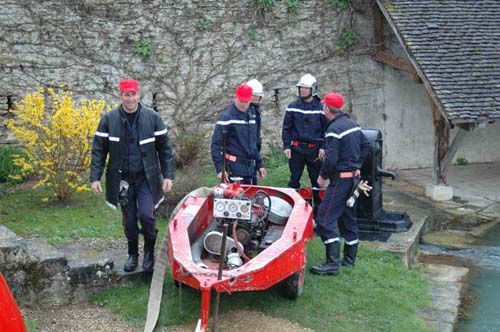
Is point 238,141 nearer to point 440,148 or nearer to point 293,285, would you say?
point 293,285

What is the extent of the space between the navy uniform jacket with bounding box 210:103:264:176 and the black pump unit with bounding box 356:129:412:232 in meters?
1.55

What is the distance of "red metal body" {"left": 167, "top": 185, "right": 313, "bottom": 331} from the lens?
573cm

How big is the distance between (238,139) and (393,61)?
5.81 metres

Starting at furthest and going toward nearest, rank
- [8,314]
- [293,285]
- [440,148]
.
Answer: [440,148], [293,285], [8,314]

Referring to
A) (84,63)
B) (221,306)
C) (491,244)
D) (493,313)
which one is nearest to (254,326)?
(221,306)

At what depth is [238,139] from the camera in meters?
8.57

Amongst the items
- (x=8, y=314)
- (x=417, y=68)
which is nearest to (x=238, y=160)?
(x=417, y=68)

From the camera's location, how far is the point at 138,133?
675cm

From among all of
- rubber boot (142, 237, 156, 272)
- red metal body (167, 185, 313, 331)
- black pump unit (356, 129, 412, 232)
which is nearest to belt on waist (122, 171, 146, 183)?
red metal body (167, 185, 313, 331)

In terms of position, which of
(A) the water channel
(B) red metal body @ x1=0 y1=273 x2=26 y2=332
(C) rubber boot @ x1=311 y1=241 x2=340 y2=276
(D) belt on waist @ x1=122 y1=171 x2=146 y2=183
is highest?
(D) belt on waist @ x1=122 y1=171 x2=146 y2=183

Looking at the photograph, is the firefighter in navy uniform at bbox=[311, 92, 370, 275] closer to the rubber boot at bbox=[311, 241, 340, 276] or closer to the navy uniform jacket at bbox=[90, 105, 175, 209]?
the rubber boot at bbox=[311, 241, 340, 276]

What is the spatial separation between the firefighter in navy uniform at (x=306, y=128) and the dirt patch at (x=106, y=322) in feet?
10.8

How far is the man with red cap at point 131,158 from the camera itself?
674 cm

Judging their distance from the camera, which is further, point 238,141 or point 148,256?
point 238,141
